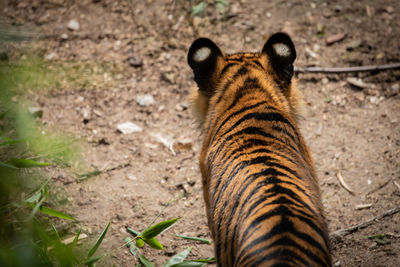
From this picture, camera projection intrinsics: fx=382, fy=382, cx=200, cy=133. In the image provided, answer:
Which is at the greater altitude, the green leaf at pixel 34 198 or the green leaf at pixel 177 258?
the green leaf at pixel 34 198

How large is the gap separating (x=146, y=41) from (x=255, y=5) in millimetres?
1531

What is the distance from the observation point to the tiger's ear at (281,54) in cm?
295

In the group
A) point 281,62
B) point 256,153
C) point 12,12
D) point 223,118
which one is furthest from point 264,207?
point 12,12

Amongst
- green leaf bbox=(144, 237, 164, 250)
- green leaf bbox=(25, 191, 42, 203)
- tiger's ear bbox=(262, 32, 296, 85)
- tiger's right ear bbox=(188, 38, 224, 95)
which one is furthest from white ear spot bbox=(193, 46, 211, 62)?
green leaf bbox=(25, 191, 42, 203)

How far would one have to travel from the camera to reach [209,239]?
3416 mm

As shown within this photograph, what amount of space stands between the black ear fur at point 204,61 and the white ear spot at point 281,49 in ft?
1.44

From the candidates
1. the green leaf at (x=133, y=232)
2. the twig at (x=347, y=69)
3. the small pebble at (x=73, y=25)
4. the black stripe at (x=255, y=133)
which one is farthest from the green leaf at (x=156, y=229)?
the small pebble at (x=73, y=25)

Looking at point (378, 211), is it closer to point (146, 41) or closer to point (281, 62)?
point (281, 62)

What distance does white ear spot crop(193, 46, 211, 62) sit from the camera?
2.97 meters

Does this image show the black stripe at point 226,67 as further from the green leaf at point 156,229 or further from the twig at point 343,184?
the twig at point 343,184

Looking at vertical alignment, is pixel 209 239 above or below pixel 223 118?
below

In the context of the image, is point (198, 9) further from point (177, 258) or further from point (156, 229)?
point (177, 258)

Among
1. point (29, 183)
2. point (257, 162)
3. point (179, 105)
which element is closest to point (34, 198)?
point (29, 183)

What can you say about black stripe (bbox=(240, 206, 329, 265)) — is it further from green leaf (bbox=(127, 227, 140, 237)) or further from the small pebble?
the small pebble
